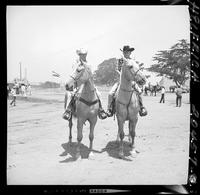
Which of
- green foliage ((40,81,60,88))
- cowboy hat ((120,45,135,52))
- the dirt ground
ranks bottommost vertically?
the dirt ground

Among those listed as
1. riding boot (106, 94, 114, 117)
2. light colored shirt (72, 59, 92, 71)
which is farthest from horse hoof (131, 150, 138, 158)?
light colored shirt (72, 59, 92, 71)

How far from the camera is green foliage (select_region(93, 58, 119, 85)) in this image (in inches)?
229

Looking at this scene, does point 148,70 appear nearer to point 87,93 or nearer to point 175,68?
point 175,68

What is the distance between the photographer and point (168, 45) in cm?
579

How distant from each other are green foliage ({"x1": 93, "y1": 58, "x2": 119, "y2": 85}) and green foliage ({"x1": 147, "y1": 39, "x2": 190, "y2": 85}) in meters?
0.84

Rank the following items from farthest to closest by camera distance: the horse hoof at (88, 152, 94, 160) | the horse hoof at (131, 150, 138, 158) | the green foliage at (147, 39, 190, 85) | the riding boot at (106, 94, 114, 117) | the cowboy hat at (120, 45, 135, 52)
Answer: the riding boot at (106, 94, 114, 117)
the horse hoof at (131, 150, 138, 158)
the horse hoof at (88, 152, 94, 160)
the green foliage at (147, 39, 190, 85)
the cowboy hat at (120, 45, 135, 52)

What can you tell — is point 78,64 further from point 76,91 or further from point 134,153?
point 134,153

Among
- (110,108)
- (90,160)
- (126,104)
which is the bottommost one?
(90,160)

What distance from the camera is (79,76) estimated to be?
5.20m

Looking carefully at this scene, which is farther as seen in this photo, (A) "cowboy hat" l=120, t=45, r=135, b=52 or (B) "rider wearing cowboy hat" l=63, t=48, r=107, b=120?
(A) "cowboy hat" l=120, t=45, r=135, b=52

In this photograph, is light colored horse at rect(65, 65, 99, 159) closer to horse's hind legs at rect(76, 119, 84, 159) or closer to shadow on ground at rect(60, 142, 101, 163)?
horse's hind legs at rect(76, 119, 84, 159)

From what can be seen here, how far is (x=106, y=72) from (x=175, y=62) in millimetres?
1741

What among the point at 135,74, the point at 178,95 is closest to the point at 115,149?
the point at 135,74

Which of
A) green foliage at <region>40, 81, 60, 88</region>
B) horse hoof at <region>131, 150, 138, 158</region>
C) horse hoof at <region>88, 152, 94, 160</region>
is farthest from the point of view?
green foliage at <region>40, 81, 60, 88</region>
